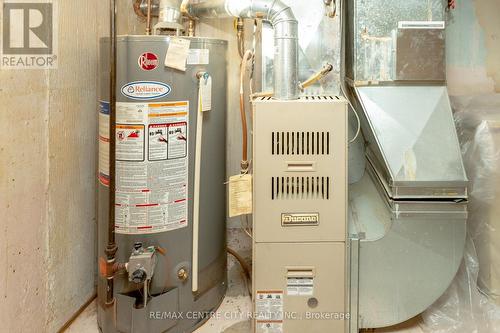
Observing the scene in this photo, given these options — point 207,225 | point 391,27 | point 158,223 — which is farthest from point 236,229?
point 391,27

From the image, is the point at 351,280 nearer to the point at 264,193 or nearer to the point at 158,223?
the point at 264,193

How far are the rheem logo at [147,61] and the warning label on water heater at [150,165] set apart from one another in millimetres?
137

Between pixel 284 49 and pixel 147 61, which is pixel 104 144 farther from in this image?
pixel 284 49

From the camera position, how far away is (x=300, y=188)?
133 centimetres

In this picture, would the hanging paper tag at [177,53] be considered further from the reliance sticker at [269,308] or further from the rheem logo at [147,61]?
the reliance sticker at [269,308]

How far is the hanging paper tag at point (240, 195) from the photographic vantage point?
1.41m

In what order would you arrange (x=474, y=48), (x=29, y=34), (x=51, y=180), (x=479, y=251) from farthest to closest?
(x=474, y=48)
(x=479, y=251)
(x=51, y=180)
(x=29, y=34)

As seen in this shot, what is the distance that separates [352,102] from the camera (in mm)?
1772

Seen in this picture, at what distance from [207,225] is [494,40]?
1842 millimetres

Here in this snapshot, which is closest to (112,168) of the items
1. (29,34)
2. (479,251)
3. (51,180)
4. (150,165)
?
(150,165)

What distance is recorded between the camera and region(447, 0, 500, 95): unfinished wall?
2.00 metres

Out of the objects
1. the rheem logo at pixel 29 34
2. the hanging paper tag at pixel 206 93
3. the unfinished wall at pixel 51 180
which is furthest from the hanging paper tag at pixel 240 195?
the rheem logo at pixel 29 34

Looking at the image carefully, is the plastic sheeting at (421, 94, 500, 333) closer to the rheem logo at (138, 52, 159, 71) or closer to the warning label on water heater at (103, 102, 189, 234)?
the warning label on water heater at (103, 102, 189, 234)

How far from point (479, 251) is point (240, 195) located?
1.01 metres
